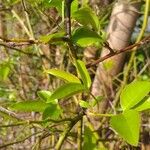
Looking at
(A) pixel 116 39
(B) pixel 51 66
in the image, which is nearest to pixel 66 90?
(A) pixel 116 39

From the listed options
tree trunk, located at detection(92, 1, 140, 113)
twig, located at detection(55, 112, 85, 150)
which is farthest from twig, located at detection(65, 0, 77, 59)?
tree trunk, located at detection(92, 1, 140, 113)

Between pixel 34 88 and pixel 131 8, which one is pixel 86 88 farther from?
pixel 34 88

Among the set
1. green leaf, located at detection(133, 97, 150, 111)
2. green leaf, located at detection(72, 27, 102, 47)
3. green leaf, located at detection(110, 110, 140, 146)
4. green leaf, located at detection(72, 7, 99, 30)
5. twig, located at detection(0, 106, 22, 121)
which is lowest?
green leaf, located at detection(110, 110, 140, 146)

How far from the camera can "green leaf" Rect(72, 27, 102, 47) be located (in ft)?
2.46

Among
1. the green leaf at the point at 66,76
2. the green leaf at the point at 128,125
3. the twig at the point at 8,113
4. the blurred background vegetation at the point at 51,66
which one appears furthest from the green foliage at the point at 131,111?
the blurred background vegetation at the point at 51,66

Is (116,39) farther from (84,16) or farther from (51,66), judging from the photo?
(84,16)

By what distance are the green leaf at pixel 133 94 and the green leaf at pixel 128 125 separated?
0.06ft

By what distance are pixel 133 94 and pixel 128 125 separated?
73 mm

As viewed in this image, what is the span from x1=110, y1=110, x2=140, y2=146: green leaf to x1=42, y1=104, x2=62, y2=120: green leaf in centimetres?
16

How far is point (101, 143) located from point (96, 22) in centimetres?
80

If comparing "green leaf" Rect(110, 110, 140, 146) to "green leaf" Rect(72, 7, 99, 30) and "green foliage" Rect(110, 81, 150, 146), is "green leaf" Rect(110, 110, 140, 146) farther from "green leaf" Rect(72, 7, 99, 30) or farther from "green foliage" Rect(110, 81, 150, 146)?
"green leaf" Rect(72, 7, 99, 30)

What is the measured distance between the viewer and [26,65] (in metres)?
2.67

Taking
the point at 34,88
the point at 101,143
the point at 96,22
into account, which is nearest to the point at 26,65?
the point at 34,88

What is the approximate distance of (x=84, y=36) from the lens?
2.49ft
